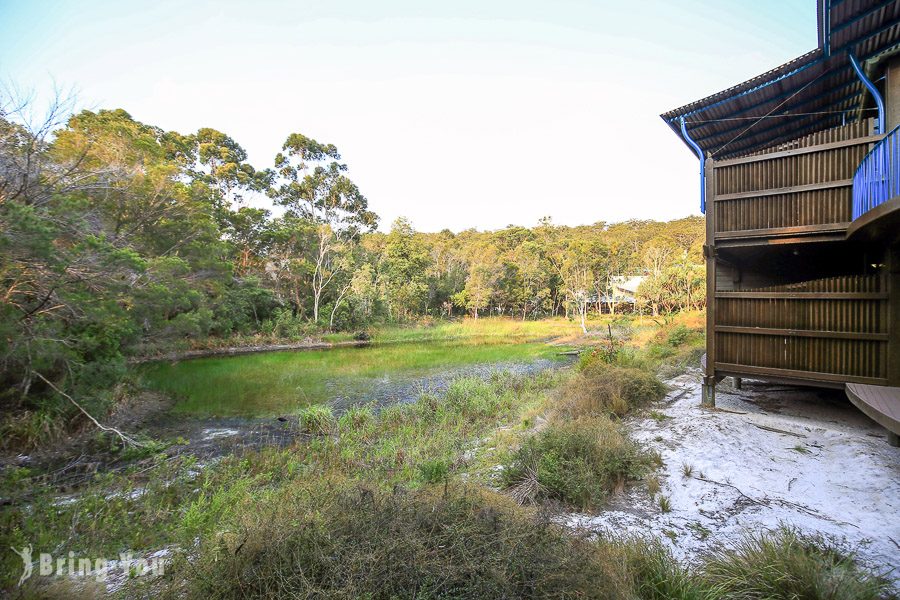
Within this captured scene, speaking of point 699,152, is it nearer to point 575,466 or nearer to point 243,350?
point 575,466

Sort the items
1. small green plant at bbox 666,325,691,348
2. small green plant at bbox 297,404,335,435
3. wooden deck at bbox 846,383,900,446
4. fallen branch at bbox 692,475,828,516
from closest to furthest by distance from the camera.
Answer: wooden deck at bbox 846,383,900,446 < fallen branch at bbox 692,475,828,516 < small green plant at bbox 297,404,335,435 < small green plant at bbox 666,325,691,348

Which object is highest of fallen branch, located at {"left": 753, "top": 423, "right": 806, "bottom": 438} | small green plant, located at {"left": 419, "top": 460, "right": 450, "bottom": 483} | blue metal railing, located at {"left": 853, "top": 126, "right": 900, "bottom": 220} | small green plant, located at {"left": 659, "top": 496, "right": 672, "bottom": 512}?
blue metal railing, located at {"left": 853, "top": 126, "right": 900, "bottom": 220}

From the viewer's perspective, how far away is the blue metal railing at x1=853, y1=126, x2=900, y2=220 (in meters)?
3.85

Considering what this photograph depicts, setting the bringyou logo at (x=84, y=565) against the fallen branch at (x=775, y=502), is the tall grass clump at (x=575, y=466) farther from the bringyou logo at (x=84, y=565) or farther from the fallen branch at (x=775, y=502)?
the bringyou logo at (x=84, y=565)

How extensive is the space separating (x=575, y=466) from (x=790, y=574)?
→ 209 centimetres

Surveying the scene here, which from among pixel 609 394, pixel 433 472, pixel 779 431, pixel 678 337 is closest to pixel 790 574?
pixel 433 472

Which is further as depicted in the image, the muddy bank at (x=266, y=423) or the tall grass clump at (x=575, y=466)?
the muddy bank at (x=266, y=423)

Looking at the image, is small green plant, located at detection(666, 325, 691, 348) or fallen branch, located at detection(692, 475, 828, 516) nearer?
fallen branch, located at detection(692, 475, 828, 516)

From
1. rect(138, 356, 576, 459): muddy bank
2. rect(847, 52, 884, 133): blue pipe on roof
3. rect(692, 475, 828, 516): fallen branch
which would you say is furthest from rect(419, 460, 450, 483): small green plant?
rect(847, 52, 884, 133): blue pipe on roof

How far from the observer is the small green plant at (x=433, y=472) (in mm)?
5059

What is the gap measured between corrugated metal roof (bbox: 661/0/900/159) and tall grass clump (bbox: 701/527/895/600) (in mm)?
6373

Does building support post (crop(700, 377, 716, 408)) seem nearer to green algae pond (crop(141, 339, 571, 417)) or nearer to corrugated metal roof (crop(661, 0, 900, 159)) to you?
corrugated metal roof (crop(661, 0, 900, 159))

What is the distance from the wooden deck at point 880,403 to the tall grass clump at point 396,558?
122 inches

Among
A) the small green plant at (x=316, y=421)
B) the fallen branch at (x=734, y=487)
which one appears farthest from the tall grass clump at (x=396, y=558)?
the small green plant at (x=316, y=421)
